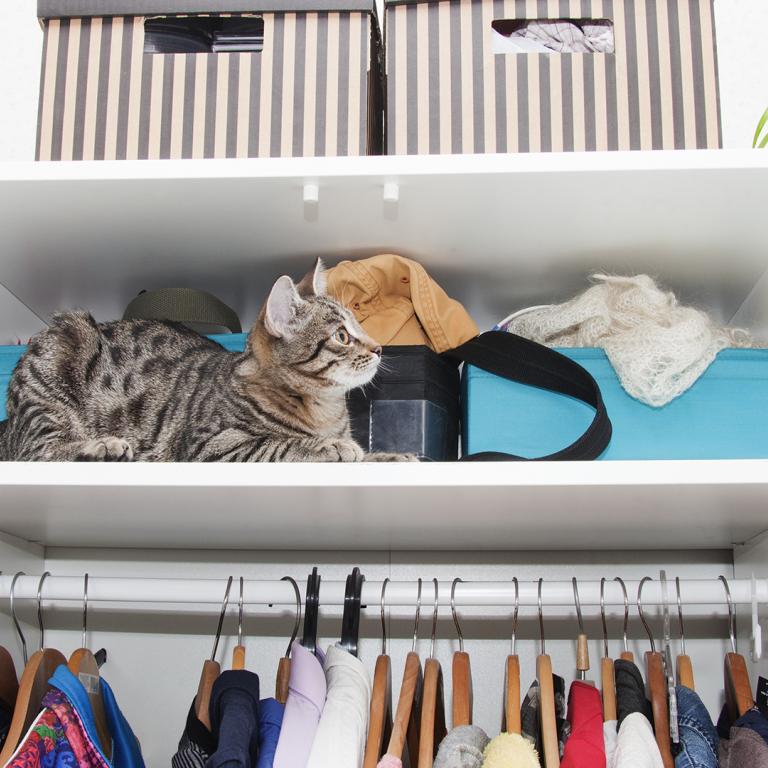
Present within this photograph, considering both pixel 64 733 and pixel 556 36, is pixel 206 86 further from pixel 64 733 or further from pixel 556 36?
pixel 64 733

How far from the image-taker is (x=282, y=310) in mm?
1192

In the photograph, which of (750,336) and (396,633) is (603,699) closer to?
(396,633)

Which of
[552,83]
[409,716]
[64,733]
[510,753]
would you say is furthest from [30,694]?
[552,83]

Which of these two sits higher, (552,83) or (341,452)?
(552,83)

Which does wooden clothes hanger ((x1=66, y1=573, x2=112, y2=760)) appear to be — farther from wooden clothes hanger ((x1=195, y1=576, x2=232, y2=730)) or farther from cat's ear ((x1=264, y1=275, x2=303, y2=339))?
cat's ear ((x1=264, y1=275, x2=303, y2=339))

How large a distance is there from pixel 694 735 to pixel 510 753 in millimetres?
197

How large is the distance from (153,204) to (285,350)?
0.23 metres

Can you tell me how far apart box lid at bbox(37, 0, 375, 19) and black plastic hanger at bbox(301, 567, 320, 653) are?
68 centimetres

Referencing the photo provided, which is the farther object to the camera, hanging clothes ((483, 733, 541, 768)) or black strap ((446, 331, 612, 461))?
black strap ((446, 331, 612, 461))

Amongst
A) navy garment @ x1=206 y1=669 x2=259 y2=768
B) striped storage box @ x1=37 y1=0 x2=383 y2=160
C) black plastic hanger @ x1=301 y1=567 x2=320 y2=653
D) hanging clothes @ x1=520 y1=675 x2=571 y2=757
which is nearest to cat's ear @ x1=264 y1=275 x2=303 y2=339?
striped storage box @ x1=37 y1=0 x2=383 y2=160

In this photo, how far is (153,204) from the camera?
3.78ft

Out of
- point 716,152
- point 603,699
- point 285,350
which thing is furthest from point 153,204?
point 603,699

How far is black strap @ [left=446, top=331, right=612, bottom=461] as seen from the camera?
107 centimetres

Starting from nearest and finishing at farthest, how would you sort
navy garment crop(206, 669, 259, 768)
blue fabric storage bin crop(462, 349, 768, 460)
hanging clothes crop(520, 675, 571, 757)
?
navy garment crop(206, 669, 259, 768), hanging clothes crop(520, 675, 571, 757), blue fabric storage bin crop(462, 349, 768, 460)
